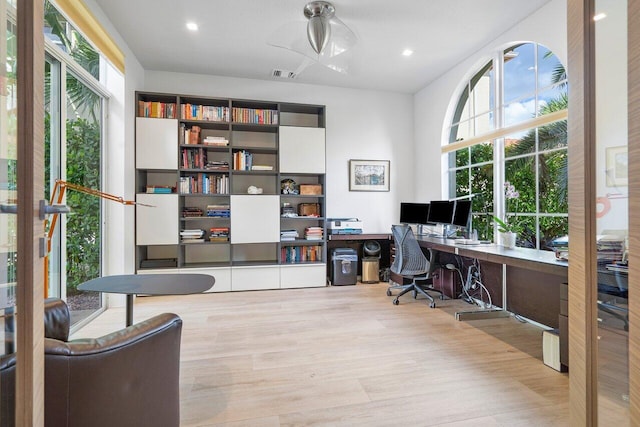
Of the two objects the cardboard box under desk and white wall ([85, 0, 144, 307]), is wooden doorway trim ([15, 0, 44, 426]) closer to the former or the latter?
white wall ([85, 0, 144, 307])

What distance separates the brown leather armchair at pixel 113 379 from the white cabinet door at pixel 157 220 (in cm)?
307

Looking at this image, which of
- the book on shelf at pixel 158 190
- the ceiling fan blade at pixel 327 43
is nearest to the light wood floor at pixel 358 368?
the book on shelf at pixel 158 190

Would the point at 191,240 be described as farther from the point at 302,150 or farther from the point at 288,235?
the point at 302,150

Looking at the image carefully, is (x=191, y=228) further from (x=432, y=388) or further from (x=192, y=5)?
(x=432, y=388)

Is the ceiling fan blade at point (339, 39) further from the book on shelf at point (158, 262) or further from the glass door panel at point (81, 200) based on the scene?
the book on shelf at point (158, 262)

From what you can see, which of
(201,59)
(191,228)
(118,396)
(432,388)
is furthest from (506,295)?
(201,59)

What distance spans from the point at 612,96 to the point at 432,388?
1.76 metres

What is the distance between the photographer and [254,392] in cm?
189

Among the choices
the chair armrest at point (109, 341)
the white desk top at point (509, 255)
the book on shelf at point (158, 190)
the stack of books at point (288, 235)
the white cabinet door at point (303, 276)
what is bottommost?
the white cabinet door at point (303, 276)

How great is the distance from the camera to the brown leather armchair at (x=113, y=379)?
37.3 inches

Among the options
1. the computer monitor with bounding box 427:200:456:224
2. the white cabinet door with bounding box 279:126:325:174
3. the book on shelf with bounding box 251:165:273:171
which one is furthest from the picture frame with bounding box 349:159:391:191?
the book on shelf with bounding box 251:165:273:171

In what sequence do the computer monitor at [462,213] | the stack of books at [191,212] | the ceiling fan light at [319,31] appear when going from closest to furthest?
the ceiling fan light at [319,31] < the computer monitor at [462,213] < the stack of books at [191,212]

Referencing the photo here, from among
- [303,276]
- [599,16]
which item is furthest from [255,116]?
[599,16]

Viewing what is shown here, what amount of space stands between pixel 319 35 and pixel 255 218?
7.94ft
